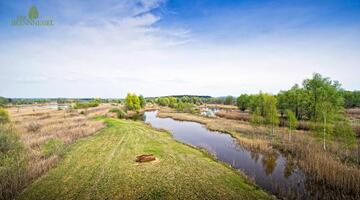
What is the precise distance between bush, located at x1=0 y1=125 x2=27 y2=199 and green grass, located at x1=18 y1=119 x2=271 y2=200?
0.69 m

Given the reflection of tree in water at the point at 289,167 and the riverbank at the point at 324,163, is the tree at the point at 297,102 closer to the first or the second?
the riverbank at the point at 324,163

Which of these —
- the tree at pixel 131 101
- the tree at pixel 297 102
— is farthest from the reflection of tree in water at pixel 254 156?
the tree at pixel 131 101

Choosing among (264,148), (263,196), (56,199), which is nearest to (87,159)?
(56,199)

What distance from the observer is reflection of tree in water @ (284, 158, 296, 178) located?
45.8 ft

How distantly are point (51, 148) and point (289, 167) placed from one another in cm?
2125

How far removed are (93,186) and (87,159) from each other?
4.91m

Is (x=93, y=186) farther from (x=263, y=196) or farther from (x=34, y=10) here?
(x=34, y=10)

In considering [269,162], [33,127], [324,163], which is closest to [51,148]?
[33,127]

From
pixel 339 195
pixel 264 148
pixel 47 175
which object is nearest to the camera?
pixel 339 195

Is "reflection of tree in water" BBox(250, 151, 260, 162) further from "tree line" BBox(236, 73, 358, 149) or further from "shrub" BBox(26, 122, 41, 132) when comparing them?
"shrub" BBox(26, 122, 41, 132)

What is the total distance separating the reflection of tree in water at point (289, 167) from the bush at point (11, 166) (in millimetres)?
17572

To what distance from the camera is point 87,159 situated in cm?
1348

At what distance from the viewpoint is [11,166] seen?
10391 millimetres

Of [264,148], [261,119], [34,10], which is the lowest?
[264,148]
